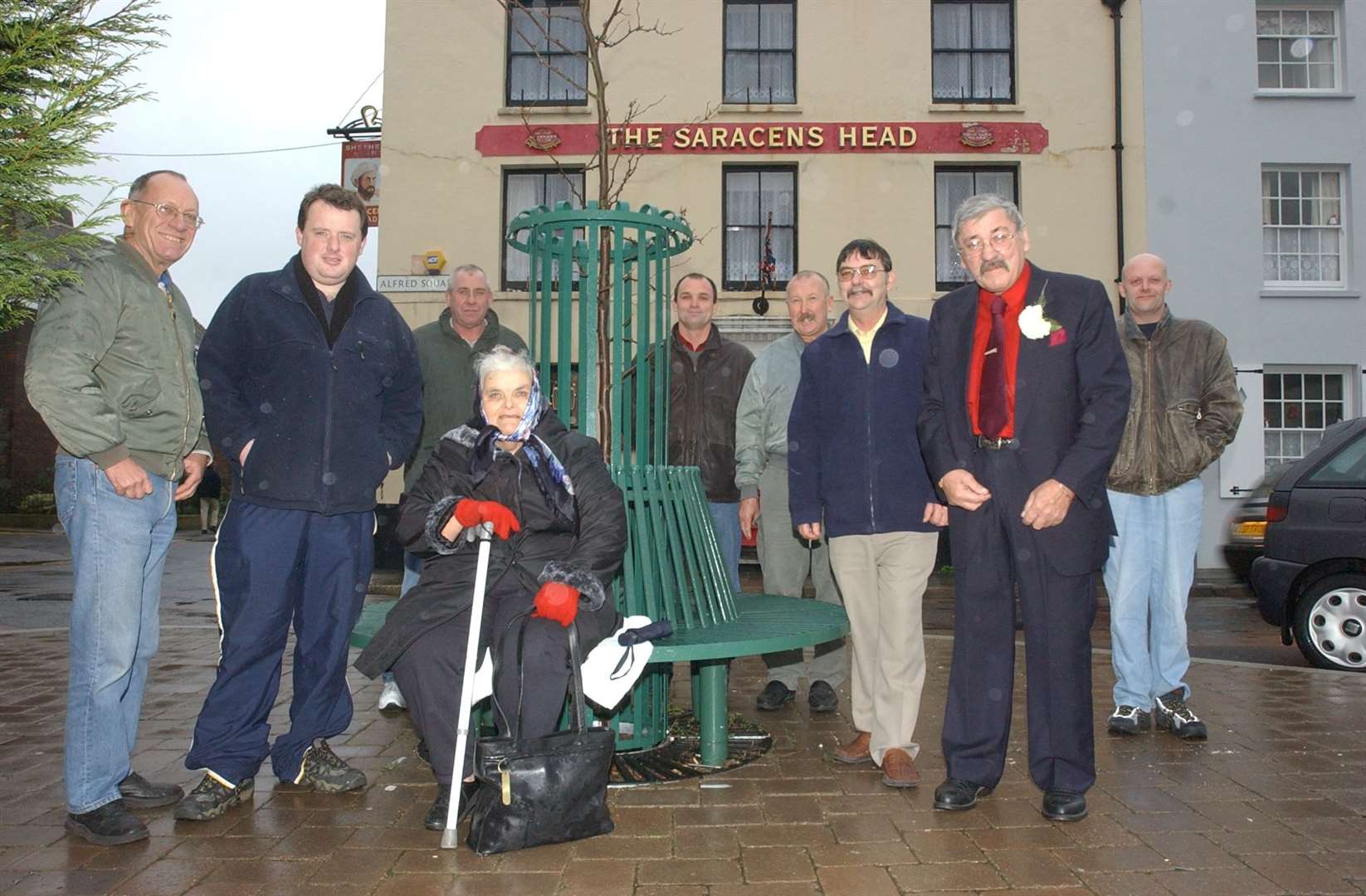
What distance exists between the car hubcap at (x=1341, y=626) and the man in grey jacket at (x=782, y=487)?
3644 millimetres

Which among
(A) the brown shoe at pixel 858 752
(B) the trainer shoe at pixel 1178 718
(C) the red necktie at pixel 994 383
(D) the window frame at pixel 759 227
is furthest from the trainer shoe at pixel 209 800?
(D) the window frame at pixel 759 227

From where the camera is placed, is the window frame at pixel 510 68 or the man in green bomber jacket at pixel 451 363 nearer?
the man in green bomber jacket at pixel 451 363

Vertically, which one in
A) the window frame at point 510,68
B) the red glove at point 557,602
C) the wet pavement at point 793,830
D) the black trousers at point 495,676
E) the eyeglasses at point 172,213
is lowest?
the wet pavement at point 793,830

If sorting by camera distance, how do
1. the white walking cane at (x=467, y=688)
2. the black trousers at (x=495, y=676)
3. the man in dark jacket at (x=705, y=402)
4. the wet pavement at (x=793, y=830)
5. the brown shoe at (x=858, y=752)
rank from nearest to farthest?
the wet pavement at (x=793, y=830)
the white walking cane at (x=467, y=688)
the black trousers at (x=495, y=676)
the brown shoe at (x=858, y=752)
the man in dark jacket at (x=705, y=402)

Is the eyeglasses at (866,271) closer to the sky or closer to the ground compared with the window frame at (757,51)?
closer to the ground

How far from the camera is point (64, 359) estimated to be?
145 inches

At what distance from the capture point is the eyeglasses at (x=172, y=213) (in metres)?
4.07

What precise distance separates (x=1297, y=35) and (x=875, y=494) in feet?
55.6

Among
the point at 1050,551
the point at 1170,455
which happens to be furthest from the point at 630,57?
the point at 1050,551

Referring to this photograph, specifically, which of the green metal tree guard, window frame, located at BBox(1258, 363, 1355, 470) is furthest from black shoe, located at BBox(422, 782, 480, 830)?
window frame, located at BBox(1258, 363, 1355, 470)

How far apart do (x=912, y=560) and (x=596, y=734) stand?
5.23 feet

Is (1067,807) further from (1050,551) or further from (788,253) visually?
(788,253)

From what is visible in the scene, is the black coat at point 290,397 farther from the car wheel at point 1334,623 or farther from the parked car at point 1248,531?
the parked car at point 1248,531

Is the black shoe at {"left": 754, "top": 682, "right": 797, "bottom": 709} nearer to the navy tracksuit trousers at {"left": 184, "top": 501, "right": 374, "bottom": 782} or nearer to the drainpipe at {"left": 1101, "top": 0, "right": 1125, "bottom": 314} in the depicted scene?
the navy tracksuit trousers at {"left": 184, "top": 501, "right": 374, "bottom": 782}
